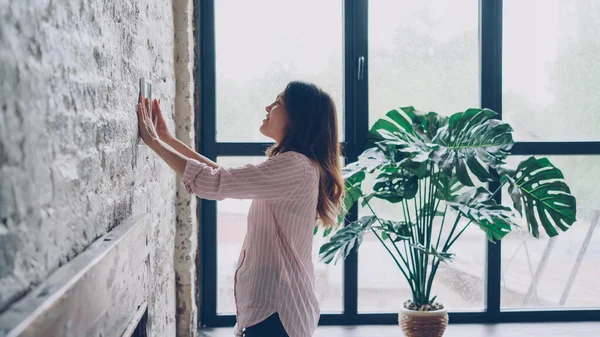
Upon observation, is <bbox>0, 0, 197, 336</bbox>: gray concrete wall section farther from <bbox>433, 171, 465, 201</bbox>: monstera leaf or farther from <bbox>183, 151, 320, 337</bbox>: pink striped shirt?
<bbox>433, 171, 465, 201</bbox>: monstera leaf

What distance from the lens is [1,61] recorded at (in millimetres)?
771

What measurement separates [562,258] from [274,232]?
244 cm

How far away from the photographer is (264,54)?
11.0 feet

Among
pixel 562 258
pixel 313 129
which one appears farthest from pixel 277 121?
pixel 562 258

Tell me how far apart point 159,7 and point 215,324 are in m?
1.89

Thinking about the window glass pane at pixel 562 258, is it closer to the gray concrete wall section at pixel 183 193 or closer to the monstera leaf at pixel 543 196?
the monstera leaf at pixel 543 196

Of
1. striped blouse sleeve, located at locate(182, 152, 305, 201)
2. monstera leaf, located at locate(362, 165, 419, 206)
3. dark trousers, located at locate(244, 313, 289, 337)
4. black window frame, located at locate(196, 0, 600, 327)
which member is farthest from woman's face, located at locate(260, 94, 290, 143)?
black window frame, located at locate(196, 0, 600, 327)

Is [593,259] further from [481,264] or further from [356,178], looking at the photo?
[356,178]

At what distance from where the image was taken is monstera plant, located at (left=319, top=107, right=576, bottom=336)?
2732mm

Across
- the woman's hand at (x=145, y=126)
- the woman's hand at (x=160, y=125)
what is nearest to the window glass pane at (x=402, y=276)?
the woman's hand at (x=160, y=125)

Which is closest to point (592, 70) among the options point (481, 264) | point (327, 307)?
point (481, 264)

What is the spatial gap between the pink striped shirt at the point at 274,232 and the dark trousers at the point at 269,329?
0.05 feet

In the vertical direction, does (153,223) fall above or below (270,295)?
above

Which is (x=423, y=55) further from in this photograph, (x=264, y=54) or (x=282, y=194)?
(x=282, y=194)
